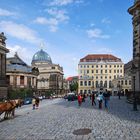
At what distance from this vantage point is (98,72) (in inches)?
6344

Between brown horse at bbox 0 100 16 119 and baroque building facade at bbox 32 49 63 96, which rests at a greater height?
baroque building facade at bbox 32 49 63 96

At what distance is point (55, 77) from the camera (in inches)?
6117

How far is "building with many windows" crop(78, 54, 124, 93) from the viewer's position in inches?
6255

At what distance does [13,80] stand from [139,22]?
6852 centimetres

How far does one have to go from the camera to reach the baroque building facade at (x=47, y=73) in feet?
502

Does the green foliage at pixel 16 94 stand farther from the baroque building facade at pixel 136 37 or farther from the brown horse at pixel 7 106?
the brown horse at pixel 7 106

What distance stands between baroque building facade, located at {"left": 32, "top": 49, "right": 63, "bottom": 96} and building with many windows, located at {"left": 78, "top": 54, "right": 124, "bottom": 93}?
10.8 meters

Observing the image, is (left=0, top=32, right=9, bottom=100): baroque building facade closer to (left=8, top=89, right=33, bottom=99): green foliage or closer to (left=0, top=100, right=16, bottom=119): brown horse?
(left=8, top=89, right=33, bottom=99): green foliage

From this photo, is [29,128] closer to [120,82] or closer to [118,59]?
[120,82]

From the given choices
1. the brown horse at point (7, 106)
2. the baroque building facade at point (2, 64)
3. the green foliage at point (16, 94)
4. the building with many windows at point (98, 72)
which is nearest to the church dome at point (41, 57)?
the building with many windows at point (98, 72)

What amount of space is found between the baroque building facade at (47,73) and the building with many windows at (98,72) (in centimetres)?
1079

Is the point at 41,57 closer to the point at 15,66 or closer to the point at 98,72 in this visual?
the point at 98,72

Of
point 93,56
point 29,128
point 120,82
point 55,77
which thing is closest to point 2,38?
point 29,128

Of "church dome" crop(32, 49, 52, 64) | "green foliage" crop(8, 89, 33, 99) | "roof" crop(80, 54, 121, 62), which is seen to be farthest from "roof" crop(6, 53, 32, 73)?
"roof" crop(80, 54, 121, 62)
